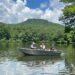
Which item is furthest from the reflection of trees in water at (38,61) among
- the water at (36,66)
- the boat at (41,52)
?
the boat at (41,52)

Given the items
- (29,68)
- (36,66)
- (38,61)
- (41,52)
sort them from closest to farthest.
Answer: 1. (29,68)
2. (36,66)
3. (38,61)
4. (41,52)

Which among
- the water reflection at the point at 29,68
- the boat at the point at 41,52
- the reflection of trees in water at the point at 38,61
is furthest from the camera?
the boat at the point at 41,52

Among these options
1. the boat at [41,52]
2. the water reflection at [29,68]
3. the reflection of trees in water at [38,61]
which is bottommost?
the water reflection at [29,68]

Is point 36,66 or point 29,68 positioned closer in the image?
point 29,68

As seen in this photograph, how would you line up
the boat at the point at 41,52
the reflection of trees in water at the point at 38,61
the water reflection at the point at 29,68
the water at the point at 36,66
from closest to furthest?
the water reflection at the point at 29,68, the water at the point at 36,66, the reflection of trees in water at the point at 38,61, the boat at the point at 41,52

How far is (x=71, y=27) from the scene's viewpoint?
44844 millimetres

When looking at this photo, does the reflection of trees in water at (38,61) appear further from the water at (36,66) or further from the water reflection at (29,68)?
the water reflection at (29,68)

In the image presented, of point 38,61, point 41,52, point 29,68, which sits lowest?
point 29,68

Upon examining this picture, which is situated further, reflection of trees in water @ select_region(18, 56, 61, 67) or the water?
reflection of trees in water @ select_region(18, 56, 61, 67)

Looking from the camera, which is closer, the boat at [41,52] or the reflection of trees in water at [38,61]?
the reflection of trees in water at [38,61]

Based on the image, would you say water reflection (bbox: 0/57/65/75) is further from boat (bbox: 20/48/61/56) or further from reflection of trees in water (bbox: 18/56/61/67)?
boat (bbox: 20/48/61/56)

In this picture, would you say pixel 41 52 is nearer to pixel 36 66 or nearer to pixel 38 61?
pixel 38 61

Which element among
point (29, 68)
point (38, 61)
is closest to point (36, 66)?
point (29, 68)

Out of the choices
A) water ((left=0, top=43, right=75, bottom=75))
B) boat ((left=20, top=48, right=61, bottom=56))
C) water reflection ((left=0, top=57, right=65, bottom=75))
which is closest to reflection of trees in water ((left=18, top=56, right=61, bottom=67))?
water ((left=0, top=43, right=75, bottom=75))
